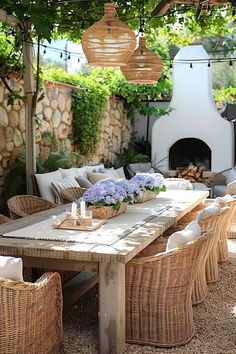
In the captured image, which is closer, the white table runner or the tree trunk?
the white table runner

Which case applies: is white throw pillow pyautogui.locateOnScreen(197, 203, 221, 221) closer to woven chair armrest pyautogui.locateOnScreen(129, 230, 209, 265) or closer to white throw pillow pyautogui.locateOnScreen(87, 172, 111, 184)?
woven chair armrest pyautogui.locateOnScreen(129, 230, 209, 265)

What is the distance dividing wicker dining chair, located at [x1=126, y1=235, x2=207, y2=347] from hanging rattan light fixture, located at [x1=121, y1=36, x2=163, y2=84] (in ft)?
9.24

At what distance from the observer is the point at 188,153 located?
11578mm

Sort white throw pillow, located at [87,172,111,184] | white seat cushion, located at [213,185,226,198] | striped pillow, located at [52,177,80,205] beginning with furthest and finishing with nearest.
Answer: white seat cushion, located at [213,185,226,198] < white throw pillow, located at [87,172,111,184] < striped pillow, located at [52,177,80,205]

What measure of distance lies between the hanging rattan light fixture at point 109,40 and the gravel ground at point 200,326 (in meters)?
2.03

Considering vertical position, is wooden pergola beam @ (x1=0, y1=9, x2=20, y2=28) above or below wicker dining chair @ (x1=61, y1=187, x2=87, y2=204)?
above

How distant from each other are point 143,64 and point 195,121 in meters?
5.36

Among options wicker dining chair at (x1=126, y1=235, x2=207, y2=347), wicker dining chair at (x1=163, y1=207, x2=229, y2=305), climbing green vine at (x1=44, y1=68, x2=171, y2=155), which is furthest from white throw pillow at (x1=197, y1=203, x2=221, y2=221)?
climbing green vine at (x1=44, y1=68, x2=171, y2=155)

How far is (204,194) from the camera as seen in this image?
20.4 feet

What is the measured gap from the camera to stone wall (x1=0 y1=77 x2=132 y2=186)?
23.4 ft

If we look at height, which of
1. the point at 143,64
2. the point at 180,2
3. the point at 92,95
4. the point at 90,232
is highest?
the point at 180,2

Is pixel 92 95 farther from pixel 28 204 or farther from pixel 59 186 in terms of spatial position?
pixel 28 204

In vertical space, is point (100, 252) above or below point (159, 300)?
above

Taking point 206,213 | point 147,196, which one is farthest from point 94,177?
point 206,213
